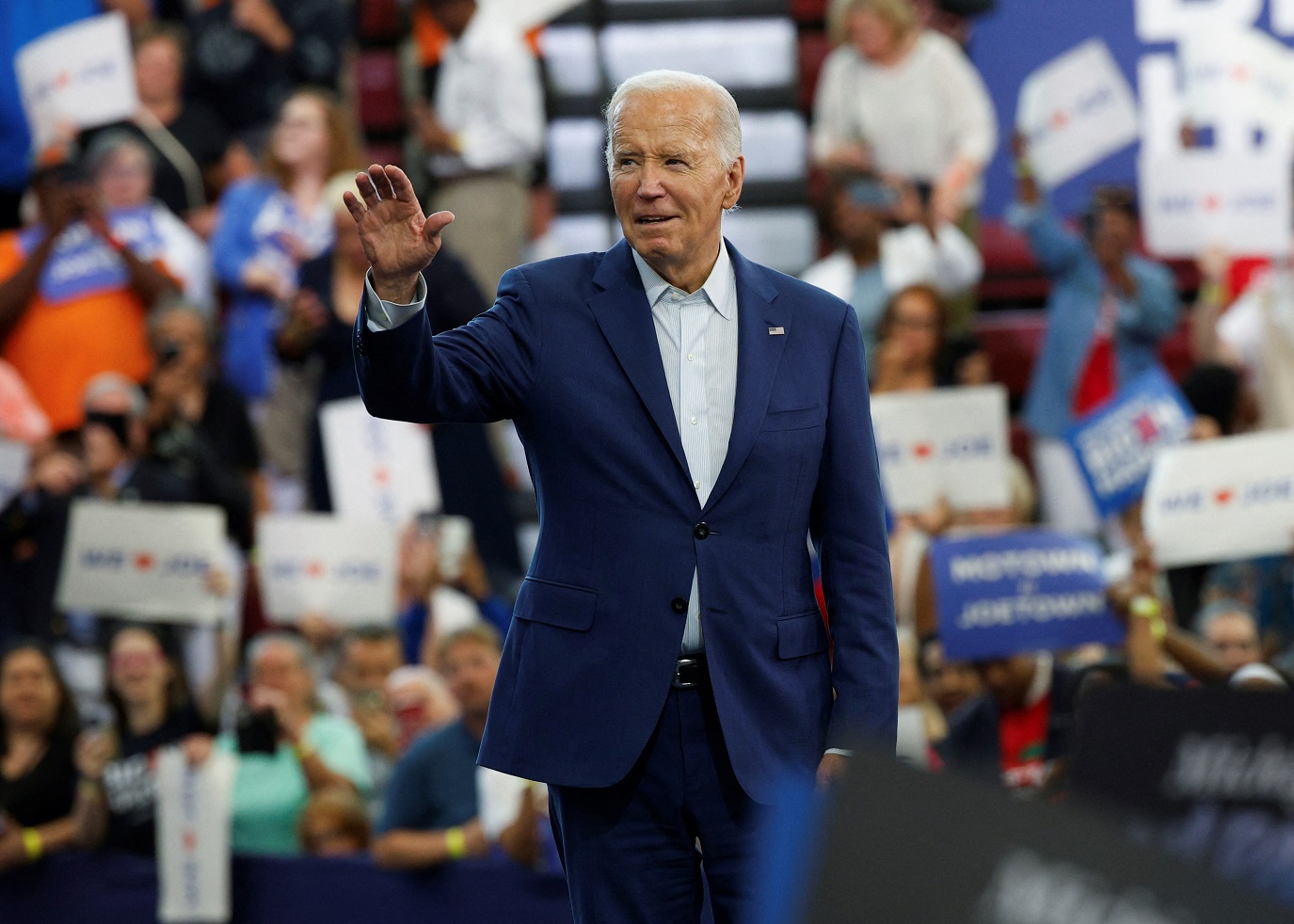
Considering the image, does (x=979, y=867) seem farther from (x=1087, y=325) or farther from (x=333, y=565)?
(x=1087, y=325)

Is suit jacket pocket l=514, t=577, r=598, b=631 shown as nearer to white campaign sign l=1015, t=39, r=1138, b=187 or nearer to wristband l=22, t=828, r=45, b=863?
wristband l=22, t=828, r=45, b=863

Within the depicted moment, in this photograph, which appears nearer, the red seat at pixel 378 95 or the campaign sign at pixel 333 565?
the campaign sign at pixel 333 565

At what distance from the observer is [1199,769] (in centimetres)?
129

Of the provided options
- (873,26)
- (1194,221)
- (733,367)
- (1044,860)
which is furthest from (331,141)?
(1044,860)

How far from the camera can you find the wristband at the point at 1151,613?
4.90m

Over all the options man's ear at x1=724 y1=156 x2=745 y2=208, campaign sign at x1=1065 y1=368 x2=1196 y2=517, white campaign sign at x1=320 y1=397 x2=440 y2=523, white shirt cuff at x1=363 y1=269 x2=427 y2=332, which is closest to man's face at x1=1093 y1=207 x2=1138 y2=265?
campaign sign at x1=1065 y1=368 x2=1196 y2=517

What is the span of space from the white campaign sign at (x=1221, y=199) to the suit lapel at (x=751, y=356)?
4.64 meters

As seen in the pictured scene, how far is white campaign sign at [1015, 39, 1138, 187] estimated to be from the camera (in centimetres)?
685

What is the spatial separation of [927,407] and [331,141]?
238 cm

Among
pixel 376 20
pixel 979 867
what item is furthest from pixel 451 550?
pixel 979 867

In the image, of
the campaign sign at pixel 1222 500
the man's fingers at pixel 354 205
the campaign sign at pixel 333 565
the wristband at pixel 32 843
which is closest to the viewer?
the man's fingers at pixel 354 205

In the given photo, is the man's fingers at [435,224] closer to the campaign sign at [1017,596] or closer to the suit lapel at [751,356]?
the suit lapel at [751,356]

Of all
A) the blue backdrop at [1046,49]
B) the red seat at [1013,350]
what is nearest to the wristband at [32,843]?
the red seat at [1013,350]

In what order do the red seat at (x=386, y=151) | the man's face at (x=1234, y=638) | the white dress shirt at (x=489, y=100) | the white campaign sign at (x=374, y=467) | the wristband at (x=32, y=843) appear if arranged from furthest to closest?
1. the red seat at (x=386, y=151)
2. the white dress shirt at (x=489, y=100)
3. the white campaign sign at (x=374, y=467)
4. the wristband at (x=32, y=843)
5. the man's face at (x=1234, y=638)
